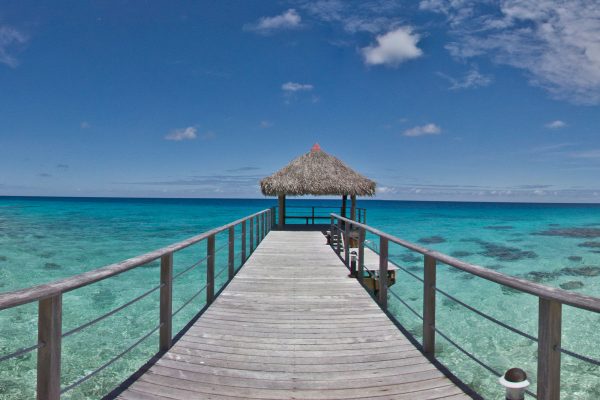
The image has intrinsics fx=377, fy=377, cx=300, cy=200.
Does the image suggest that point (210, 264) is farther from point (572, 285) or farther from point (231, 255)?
point (572, 285)

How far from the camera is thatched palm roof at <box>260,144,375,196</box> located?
14250 mm

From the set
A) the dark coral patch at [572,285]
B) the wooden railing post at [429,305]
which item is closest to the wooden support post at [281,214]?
the dark coral patch at [572,285]

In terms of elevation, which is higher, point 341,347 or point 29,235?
point 341,347

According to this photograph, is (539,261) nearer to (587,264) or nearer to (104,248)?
(587,264)

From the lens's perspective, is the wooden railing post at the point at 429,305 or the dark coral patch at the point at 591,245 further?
the dark coral patch at the point at 591,245

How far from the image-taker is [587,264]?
15.3 metres

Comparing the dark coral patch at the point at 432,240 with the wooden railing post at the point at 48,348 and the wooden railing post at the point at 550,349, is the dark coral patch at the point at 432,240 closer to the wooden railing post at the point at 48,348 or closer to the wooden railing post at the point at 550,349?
the wooden railing post at the point at 550,349

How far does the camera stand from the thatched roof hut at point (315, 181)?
46.8ft

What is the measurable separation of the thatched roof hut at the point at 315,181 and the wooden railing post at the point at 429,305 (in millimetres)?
11230

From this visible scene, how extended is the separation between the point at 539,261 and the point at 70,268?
18513mm

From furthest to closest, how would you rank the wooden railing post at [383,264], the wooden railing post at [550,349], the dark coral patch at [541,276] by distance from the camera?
the dark coral patch at [541,276] → the wooden railing post at [383,264] → the wooden railing post at [550,349]

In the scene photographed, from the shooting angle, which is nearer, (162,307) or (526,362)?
(162,307)

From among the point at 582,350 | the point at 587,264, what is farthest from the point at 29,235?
the point at 587,264

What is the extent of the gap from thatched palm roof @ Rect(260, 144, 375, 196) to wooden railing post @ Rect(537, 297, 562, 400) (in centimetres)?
1245
